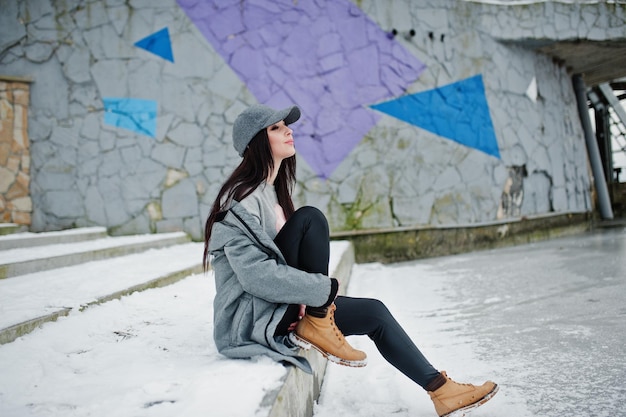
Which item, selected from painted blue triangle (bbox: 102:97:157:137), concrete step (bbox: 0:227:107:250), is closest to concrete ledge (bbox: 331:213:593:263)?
painted blue triangle (bbox: 102:97:157:137)

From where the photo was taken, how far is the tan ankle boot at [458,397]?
1.48 m

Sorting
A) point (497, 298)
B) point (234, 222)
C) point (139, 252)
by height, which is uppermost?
point (234, 222)

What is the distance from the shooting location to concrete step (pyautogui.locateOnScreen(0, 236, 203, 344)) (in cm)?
197

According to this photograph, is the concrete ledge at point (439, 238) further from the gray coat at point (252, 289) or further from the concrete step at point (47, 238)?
the gray coat at point (252, 289)

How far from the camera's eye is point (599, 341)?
6.98 ft

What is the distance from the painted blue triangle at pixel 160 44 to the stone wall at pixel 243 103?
0.01 meters

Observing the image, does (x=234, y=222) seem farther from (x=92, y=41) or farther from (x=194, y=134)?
(x=92, y=41)

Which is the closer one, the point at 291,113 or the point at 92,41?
the point at 291,113

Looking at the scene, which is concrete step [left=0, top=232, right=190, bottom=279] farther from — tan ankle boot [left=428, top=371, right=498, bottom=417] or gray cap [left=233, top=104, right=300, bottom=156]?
tan ankle boot [left=428, top=371, right=498, bottom=417]

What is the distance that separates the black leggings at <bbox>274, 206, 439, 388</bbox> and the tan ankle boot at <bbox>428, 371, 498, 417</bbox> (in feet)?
0.18

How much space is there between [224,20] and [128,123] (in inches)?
63.6

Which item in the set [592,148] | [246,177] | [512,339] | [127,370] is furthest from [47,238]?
[592,148]

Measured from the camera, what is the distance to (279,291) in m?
1.44

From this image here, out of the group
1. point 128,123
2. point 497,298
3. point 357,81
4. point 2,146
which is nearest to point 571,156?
point 357,81
